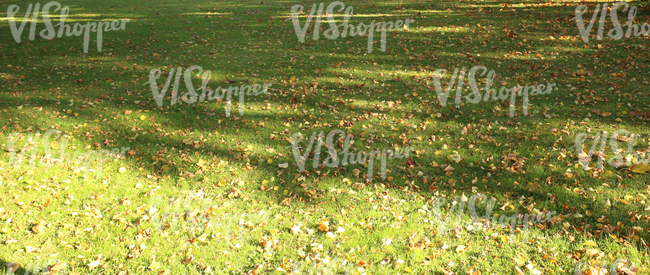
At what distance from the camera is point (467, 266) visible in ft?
13.1

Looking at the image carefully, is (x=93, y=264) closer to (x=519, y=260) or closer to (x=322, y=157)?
(x=322, y=157)

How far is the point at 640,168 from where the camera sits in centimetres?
538

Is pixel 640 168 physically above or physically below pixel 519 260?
above

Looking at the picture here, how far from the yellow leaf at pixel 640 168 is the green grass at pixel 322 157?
0.89 feet

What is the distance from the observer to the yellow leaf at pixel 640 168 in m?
5.33

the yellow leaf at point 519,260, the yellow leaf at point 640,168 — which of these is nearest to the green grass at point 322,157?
the yellow leaf at point 519,260

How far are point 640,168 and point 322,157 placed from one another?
4711 mm

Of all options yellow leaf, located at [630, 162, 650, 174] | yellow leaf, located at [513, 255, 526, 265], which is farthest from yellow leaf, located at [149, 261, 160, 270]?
yellow leaf, located at [630, 162, 650, 174]

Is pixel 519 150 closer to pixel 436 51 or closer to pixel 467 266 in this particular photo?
pixel 467 266

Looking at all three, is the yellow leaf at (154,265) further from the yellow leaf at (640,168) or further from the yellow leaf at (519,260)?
the yellow leaf at (640,168)

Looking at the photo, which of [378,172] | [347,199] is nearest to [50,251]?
[347,199]

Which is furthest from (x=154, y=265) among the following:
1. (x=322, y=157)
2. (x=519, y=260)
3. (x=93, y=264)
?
(x=519, y=260)

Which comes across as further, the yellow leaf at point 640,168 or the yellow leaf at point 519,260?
the yellow leaf at point 640,168

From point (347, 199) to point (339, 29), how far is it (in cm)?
1050
